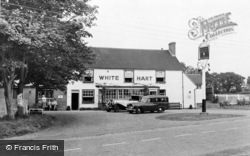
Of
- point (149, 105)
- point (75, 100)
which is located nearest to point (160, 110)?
point (149, 105)

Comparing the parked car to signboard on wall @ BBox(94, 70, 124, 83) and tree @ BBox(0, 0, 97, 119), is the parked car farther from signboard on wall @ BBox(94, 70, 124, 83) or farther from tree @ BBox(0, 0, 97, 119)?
signboard on wall @ BBox(94, 70, 124, 83)

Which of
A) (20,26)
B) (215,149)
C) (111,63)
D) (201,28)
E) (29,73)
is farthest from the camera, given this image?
(111,63)

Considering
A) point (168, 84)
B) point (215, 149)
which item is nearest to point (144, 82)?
point (168, 84)

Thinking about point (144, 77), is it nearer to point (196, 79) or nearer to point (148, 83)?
point (148, 83)

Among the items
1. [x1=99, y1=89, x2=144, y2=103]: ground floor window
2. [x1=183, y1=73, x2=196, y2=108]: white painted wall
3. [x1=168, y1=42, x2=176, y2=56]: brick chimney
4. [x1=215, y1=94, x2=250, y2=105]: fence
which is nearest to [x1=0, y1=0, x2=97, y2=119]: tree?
[x1=99, y1=89, x2=144, y2=103]: ground floor window

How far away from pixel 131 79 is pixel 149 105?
41.3 ft

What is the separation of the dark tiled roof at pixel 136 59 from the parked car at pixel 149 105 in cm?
1168

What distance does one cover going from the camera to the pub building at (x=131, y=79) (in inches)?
1513

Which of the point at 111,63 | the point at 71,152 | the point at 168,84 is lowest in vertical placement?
the point at 71,152

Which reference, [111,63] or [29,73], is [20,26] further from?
[111,63]

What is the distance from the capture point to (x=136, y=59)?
142ft

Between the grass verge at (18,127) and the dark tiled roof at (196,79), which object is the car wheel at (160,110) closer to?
the grass verge at (18,127)

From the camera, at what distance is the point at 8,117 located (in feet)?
56.1

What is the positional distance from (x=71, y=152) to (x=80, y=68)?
12140mm
